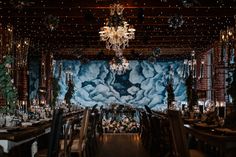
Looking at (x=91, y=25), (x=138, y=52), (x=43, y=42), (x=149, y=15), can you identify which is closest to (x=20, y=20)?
(x=91, y=25)

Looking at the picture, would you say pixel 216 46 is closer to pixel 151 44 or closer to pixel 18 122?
pixel 151 44

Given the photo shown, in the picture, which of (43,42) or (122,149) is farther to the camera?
(43,42)

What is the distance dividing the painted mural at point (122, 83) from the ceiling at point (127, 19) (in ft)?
6.52

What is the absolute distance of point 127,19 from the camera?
1495 centimetres

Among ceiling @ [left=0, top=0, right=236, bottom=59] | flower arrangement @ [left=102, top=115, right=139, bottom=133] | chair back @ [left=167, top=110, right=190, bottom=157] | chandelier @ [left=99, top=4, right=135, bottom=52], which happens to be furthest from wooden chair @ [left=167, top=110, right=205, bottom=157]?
flower arrangement @ [left=102, top=115, right=139, bottom=133]

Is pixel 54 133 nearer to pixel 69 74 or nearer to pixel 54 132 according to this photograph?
pixel 54 132

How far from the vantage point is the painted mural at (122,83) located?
25.1m

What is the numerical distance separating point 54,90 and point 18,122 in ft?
33.6

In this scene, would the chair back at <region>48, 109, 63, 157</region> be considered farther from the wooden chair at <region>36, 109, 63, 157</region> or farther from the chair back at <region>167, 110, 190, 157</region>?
the chair back at <region>167, 110, 190, 157</region>

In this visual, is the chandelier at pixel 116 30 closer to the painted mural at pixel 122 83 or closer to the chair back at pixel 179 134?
the chair back at pixel 179 134

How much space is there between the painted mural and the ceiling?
199 centimetres

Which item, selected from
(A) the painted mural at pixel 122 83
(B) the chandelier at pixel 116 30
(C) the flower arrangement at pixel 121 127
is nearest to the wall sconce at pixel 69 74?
(A) the painted mural at pixel 122 83

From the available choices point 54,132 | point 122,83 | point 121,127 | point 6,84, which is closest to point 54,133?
point 54,132

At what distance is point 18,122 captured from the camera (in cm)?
686
